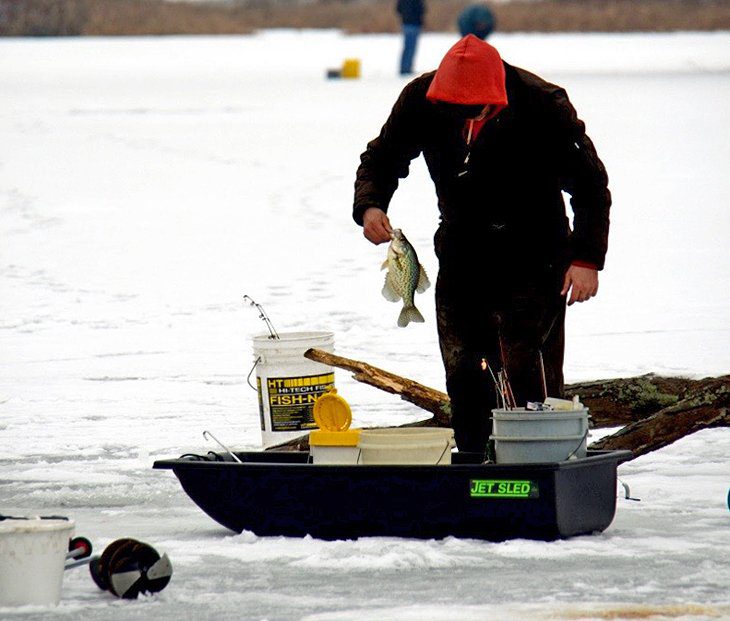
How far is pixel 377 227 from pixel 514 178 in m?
0.45

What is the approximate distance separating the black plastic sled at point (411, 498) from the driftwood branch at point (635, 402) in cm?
61

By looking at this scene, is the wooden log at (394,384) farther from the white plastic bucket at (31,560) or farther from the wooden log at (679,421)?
the white plastic bucket at (31,560)

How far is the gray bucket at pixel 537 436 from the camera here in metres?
4.70

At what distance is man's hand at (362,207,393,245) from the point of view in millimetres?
5312

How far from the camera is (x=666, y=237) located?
13.4m

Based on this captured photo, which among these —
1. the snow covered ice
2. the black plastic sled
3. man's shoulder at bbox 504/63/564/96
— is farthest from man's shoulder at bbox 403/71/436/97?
the snow covered ice

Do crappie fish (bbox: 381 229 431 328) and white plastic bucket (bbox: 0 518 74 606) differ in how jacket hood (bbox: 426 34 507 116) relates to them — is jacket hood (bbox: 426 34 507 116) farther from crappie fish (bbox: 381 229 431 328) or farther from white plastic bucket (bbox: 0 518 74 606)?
white plastic bucket (bbox: 0 518 74 606)

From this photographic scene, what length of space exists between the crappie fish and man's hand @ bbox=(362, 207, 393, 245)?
0.11 feet

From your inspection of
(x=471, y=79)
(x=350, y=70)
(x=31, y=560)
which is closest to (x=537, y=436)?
(x=471, y=79)

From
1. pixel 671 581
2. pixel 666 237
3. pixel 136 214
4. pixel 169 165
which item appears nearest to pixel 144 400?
pixel 671 581

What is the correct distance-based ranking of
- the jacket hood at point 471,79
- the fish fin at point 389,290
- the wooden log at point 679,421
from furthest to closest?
the wooden log at point 679,421, the fish fin at point 389,290, the jacket hood at point 471,79

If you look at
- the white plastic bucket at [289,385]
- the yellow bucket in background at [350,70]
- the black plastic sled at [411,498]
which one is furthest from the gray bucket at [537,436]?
the yellow bucket in background at [350,70]

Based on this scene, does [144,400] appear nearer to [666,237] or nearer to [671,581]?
[671,581]

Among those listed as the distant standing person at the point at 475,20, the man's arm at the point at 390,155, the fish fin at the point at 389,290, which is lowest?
the fish fin at the point at 389,290
